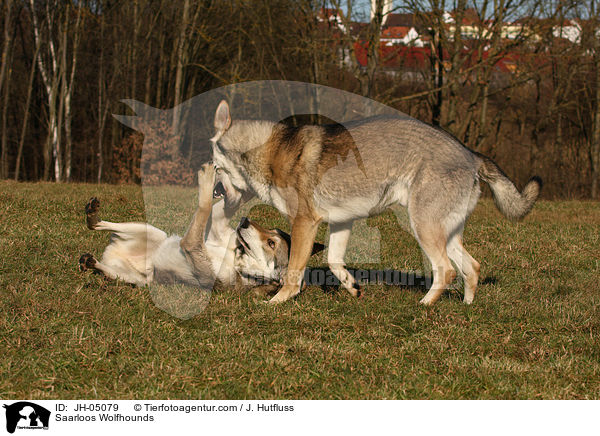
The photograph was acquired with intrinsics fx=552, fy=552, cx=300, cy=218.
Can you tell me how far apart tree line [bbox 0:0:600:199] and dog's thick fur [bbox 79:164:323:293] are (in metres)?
11.4

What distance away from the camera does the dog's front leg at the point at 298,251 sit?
5148 millimetres

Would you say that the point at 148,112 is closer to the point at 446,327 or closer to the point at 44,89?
the point at 44,89

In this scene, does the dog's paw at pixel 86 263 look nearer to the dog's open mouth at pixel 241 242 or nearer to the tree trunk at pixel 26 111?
the dog's open mouth at pixel 241 242

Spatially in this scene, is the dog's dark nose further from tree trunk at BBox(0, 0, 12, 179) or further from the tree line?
tree trunk at BBox(0, 0, 12, 179)

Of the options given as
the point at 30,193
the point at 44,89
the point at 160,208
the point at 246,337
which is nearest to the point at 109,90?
the point at 44,89

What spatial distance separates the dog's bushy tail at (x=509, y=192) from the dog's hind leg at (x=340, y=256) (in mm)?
1439

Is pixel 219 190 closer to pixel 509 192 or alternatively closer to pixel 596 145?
pixel 509 192

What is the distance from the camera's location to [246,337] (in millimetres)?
4137

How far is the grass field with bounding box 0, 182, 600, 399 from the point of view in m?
3.31

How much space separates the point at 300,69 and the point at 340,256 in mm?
15564
